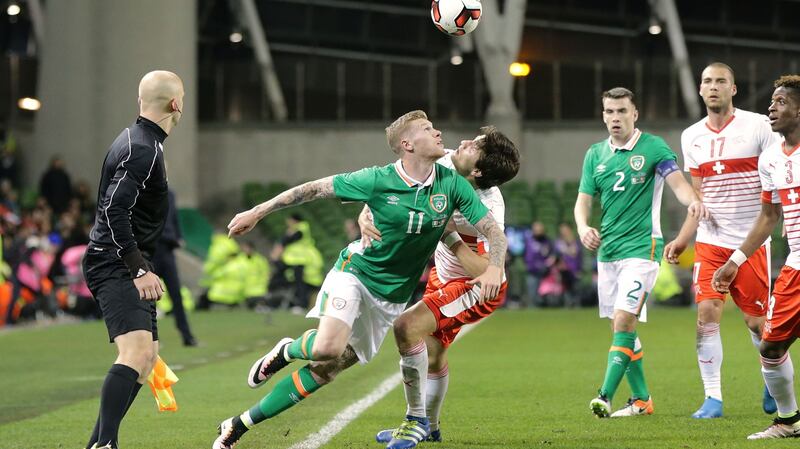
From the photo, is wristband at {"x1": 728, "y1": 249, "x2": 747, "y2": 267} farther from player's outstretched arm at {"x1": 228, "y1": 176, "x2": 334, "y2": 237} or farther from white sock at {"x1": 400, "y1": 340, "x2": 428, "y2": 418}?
player's outstretched arm at {"x1": 228, "y1": 176, "x2": 334, "y2": 237}

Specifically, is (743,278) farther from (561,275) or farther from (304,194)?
(561,275)

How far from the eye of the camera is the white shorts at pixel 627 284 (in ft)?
28.6

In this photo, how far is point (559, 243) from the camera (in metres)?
26.7

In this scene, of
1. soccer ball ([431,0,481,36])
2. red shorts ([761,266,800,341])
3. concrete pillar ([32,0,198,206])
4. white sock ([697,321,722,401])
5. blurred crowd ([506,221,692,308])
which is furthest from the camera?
concrete pillar ([32,0,198,206])

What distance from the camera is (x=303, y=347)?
675cm

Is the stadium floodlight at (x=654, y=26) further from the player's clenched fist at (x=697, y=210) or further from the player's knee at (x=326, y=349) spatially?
the player's knee at (x=326, y=349)

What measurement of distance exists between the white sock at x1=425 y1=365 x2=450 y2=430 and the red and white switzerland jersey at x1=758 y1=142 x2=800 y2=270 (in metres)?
2.13

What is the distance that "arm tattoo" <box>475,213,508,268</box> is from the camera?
22.2ft

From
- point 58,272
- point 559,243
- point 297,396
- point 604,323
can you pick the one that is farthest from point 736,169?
point 559,243

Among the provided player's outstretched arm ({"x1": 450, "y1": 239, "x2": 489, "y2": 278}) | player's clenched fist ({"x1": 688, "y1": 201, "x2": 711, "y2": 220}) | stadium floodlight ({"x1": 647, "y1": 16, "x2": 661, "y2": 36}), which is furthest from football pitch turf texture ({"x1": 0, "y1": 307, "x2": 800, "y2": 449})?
stadium floodlight ({"x1": 647, "y1": 16, "x2": 661, "y2": 36})

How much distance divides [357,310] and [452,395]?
136 inches

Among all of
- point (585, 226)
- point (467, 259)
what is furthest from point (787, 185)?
point (585, 226)

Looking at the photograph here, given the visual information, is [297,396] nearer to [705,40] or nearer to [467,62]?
[467,62]

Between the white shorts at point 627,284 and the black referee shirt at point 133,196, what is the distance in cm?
338
